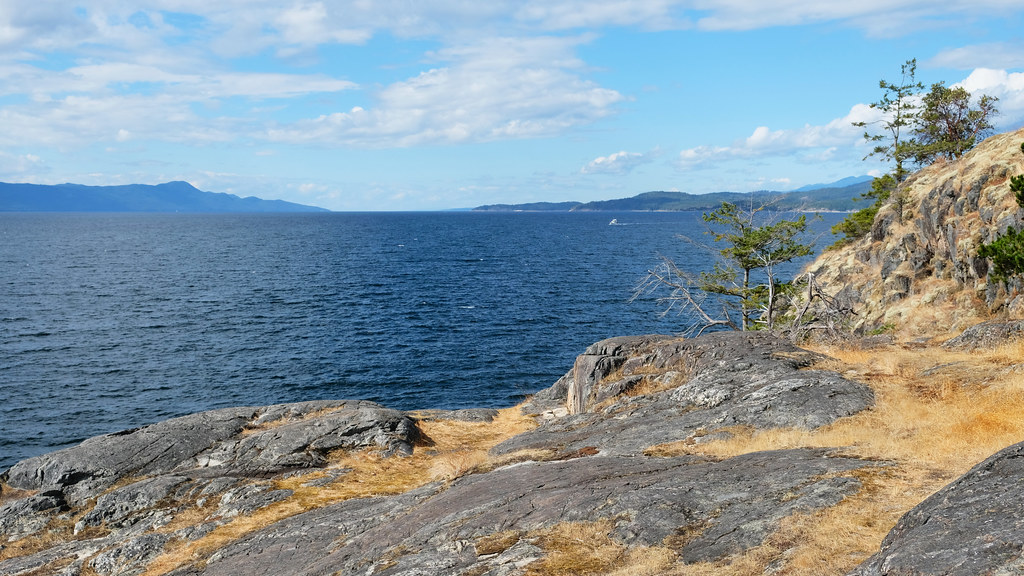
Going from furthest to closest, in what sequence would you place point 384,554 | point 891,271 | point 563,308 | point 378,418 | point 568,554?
point 563,308 < point 891,271 < point 378,418 < point 384,554 < point 568,554

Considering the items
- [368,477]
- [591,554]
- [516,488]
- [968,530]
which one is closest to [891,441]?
[968,530]

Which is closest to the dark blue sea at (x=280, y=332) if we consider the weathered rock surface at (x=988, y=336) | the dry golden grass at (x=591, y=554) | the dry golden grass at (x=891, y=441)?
the weathered rock surface at (x=988, y=336)

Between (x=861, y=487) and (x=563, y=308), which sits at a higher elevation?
(x=861, y=487)

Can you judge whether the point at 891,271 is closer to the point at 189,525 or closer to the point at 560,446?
the point at 560,446

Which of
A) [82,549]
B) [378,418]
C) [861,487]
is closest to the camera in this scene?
[861,487]

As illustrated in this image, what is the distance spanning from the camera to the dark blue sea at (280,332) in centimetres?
5159

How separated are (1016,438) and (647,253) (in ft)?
448

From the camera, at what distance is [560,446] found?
20547 mm

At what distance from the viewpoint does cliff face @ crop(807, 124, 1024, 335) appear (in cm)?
3275

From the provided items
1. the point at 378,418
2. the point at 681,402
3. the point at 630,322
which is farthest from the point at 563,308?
the point at 681,402

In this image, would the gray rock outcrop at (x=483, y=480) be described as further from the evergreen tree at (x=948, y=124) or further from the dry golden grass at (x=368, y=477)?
the evergreen tree at (x=948, y=124)

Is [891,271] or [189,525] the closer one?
[189,525]

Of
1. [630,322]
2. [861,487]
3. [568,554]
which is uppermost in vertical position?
[861,487]

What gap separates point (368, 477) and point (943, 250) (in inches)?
1360
